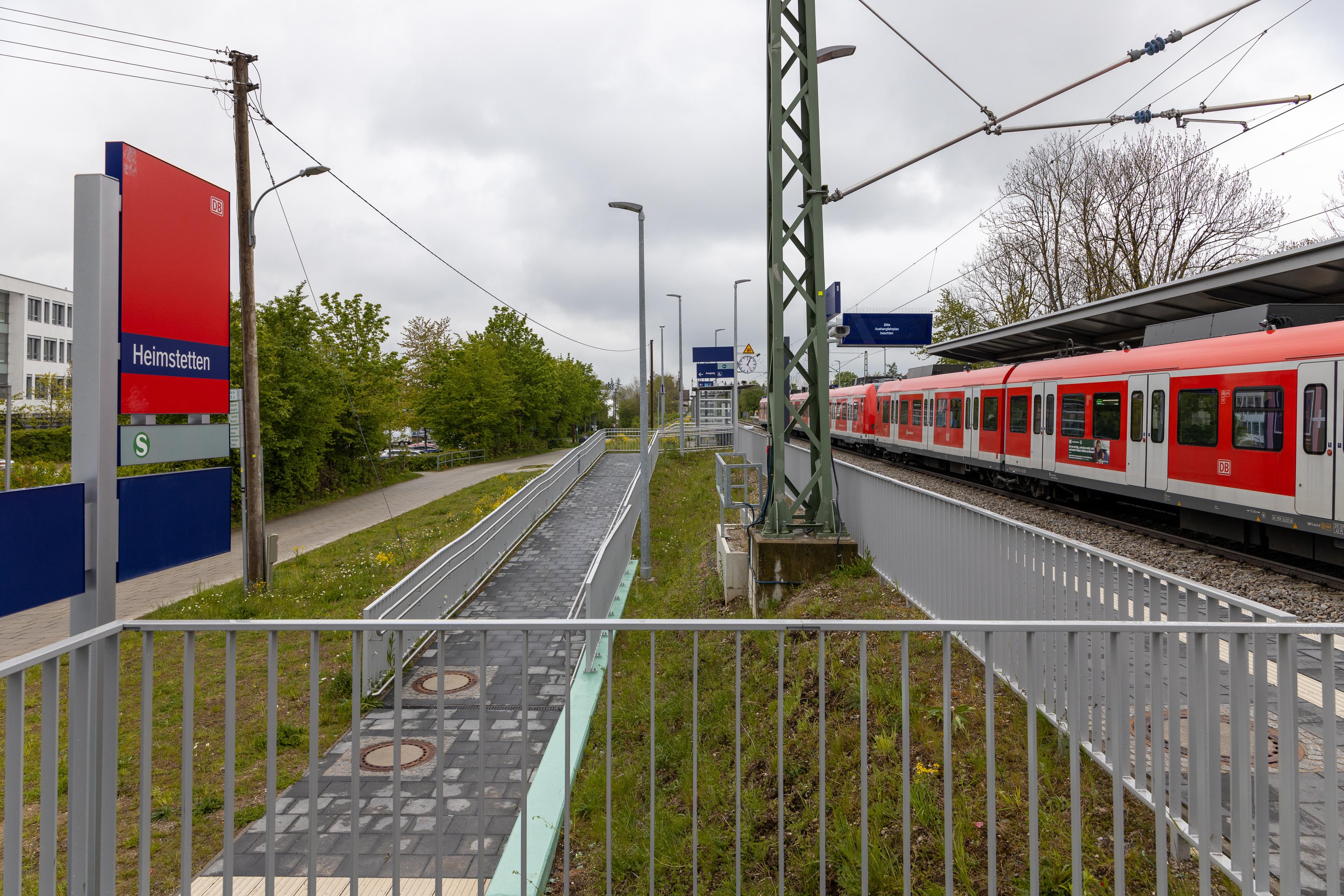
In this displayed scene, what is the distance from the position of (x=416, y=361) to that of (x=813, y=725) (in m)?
59.8

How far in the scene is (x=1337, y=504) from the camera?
8.77m

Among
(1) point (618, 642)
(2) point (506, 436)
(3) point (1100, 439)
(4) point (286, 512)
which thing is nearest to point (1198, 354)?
Answer: (3) point (1100, 439)

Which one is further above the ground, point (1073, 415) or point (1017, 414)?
point (1017, 414)

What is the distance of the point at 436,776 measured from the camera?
3486 millimetres

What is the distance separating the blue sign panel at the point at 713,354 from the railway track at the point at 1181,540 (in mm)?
22233

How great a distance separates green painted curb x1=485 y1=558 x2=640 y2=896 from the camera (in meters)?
4.63

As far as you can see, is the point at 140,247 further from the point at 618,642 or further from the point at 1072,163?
the point at 1072,163

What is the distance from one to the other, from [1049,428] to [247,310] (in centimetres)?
1456

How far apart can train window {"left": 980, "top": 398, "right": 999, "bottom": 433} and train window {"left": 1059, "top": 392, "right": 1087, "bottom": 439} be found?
2.87 metres

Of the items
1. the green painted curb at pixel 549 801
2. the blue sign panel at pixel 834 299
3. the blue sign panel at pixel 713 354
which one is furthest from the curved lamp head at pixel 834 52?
the blue sign panel at pixel 713 354

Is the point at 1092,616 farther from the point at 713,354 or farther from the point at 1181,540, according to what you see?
the point at 713,354

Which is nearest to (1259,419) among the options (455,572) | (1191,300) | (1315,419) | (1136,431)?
(1315,419)

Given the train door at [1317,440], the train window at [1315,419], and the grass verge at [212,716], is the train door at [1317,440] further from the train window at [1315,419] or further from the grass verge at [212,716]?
the grass verge at [212,716]

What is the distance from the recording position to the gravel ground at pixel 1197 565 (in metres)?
8.02
